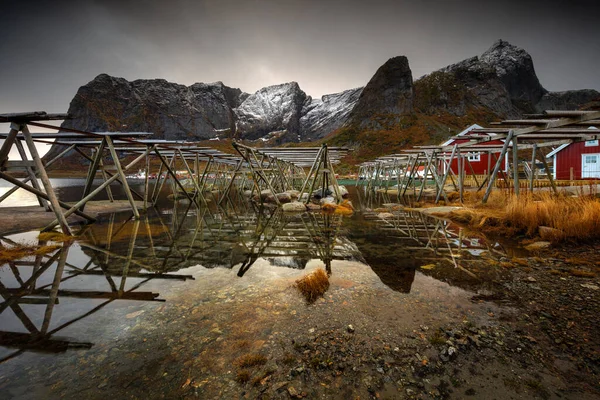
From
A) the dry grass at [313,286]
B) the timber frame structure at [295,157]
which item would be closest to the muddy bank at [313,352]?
the dry grass at [313,286]

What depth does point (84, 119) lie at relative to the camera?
132875 millimetres

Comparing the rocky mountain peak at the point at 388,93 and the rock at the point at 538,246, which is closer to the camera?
the rock at the point at 538,246

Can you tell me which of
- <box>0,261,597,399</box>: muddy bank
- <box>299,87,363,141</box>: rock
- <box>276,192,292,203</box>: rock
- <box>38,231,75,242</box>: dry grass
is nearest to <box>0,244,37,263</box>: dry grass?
<box>38,231,75,242</box>: dry grass

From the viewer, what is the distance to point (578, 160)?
23375mm

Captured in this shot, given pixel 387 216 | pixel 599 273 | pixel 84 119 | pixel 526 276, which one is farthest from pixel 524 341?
pixel 84 119

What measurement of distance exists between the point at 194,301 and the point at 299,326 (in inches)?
62.2

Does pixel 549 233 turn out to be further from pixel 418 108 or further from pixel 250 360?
pixel 418 108

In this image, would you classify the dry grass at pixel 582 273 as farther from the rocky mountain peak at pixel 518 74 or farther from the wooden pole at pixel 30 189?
the rocky mountain peak at pixel 518 74

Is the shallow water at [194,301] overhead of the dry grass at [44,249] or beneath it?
beneath

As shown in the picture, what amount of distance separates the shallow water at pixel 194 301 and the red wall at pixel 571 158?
2910cm

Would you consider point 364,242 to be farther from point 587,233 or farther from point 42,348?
point 42,348

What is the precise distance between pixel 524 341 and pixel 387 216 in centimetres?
790

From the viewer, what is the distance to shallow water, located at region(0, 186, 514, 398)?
6.77 ft

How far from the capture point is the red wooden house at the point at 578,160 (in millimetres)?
22375
